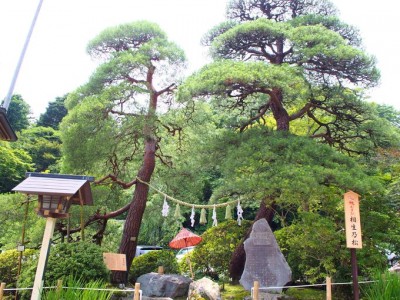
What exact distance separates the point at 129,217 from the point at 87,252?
7.84 ft

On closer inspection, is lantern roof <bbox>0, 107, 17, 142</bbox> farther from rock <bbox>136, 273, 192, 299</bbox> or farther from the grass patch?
the grass patch

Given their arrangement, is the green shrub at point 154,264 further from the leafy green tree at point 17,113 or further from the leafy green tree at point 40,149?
the leafy green tree at point 17,113

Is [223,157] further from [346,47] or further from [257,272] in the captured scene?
[346,47]

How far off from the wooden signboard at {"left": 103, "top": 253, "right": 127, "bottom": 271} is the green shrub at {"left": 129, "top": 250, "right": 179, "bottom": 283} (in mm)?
A: 2270

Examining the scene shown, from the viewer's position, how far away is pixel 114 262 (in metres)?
6.68

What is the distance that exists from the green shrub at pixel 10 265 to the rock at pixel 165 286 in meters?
2.76

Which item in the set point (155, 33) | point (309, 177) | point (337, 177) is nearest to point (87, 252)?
point (309, 177)

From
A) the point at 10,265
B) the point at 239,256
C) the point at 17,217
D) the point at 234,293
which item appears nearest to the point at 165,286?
the point at 234,293

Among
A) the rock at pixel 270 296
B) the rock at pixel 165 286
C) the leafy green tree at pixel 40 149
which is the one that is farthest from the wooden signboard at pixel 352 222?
the leafy green tree at pixel 40 149

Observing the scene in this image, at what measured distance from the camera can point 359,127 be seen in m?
7.82

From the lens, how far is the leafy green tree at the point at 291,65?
671cm

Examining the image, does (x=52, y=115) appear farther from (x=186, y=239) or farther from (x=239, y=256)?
(x=239, y=256)

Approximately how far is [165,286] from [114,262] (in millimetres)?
1501

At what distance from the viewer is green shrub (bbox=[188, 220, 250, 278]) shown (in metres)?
9.19
